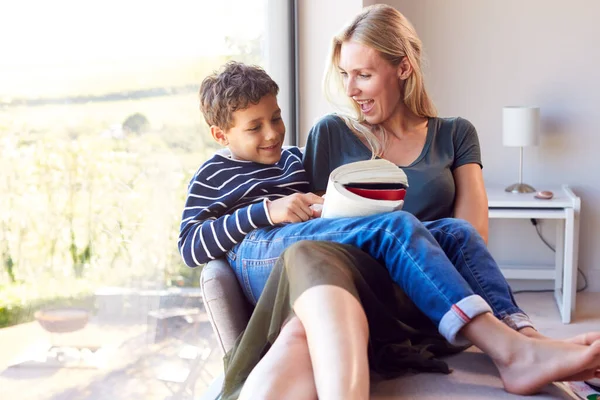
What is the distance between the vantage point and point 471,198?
1927 mm

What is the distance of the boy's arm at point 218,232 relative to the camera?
1627 mm

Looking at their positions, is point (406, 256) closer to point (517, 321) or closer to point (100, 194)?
point (517, 321)

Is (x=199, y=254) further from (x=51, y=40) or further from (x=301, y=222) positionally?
(x=51, y=40)

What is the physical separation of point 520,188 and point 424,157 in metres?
1.90

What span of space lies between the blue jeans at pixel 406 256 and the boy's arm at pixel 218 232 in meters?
0.05

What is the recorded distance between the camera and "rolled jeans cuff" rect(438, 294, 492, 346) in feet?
4.29

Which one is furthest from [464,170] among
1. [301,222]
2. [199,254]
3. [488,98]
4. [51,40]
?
[488,98]

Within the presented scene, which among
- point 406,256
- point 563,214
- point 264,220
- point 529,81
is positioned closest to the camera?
point 406,256

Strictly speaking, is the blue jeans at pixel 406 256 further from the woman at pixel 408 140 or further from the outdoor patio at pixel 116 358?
the outdoor patio at pixel 116 358

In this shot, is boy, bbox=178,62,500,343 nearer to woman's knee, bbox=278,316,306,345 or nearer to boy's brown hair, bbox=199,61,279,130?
boy's brown hair, bbox=199,61,279,130

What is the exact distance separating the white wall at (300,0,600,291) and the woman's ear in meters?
1.95

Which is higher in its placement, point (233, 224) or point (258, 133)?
point (258, 133)

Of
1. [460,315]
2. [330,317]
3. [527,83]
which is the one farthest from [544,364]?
[527,83]

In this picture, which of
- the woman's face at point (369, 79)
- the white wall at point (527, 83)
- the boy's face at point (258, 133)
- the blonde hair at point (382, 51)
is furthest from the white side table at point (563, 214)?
the boy's face at point (258, 133)
